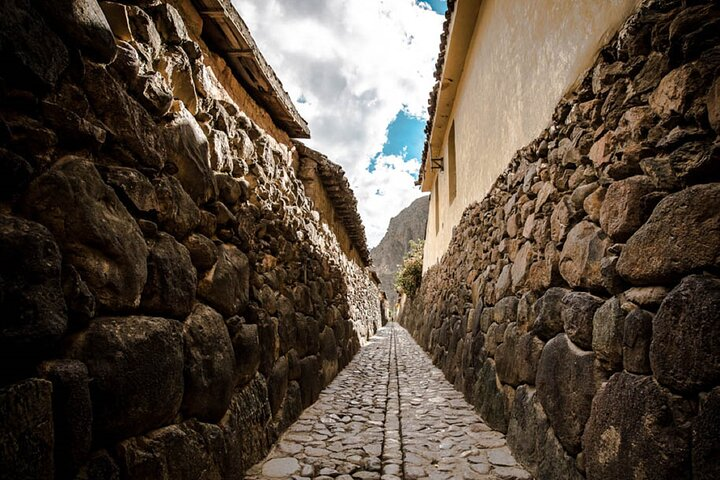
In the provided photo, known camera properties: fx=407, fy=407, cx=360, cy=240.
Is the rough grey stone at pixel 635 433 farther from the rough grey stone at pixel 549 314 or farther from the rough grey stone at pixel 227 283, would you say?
the rough grey stone at pixel 227 283

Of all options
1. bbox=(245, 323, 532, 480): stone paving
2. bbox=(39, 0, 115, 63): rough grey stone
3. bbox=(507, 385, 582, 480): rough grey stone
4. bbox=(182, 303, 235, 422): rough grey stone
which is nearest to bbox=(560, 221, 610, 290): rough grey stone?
bbox=(507, 385, 582, 480): rough grey stone

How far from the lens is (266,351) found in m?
3.14

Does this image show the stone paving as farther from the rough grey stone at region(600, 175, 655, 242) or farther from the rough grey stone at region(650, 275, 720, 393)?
the rough grey stone at region(600, 175, 655, 242)

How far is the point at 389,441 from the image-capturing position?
3137 millimetres

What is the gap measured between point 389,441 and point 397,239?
50.4 meters

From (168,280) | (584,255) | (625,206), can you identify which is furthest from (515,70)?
(168,280)

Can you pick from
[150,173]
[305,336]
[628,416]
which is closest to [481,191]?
[305,336]

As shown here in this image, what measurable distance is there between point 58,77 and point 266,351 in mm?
2245

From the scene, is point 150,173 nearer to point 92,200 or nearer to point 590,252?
point 92,200

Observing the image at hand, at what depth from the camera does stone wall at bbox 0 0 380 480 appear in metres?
1.23

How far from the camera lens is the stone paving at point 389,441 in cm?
259

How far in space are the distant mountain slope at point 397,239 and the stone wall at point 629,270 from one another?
4792 cm

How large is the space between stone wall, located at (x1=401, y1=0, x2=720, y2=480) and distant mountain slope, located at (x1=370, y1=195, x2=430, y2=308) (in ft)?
157

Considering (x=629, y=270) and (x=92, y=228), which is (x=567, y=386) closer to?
(x=629, y=270)
